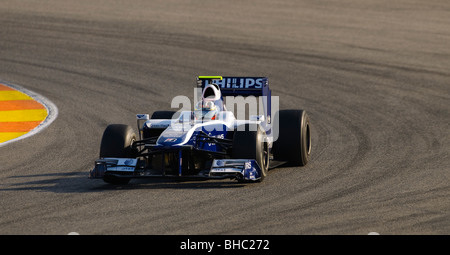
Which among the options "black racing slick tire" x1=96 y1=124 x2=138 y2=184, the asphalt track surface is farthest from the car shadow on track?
"black racing slick tire" x1=96 y1=124 x2=138 y2=184

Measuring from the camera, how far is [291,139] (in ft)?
40.8

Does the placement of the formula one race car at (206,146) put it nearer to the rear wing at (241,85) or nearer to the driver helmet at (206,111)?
the driver helmet at (206,111)

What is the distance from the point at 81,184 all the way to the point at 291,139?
126 inches

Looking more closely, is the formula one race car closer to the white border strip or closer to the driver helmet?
the driver helmet

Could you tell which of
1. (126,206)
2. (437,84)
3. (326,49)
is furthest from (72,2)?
(126,206)

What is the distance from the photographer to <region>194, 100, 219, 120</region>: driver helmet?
39.4ft

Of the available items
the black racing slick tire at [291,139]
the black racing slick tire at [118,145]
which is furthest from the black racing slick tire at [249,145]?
the black racing slick tire at [118,145]

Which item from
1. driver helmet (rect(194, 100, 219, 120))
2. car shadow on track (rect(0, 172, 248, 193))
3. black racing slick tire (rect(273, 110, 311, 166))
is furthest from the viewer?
black racing slick tire (rect(273, 110, 311, 166))

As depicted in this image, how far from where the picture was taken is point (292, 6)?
101 feet

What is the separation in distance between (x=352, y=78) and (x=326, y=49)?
3298 millimetres

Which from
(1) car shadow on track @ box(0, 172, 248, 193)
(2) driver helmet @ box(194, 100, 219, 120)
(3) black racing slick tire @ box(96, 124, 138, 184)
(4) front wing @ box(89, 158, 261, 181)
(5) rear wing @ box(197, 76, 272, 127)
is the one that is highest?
(5) rear wing @ box(197, 76, 272, 127)

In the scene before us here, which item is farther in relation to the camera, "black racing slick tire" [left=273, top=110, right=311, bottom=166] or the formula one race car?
"black racing slick tire" [left=273, top=110, right=311, bottom=166]
